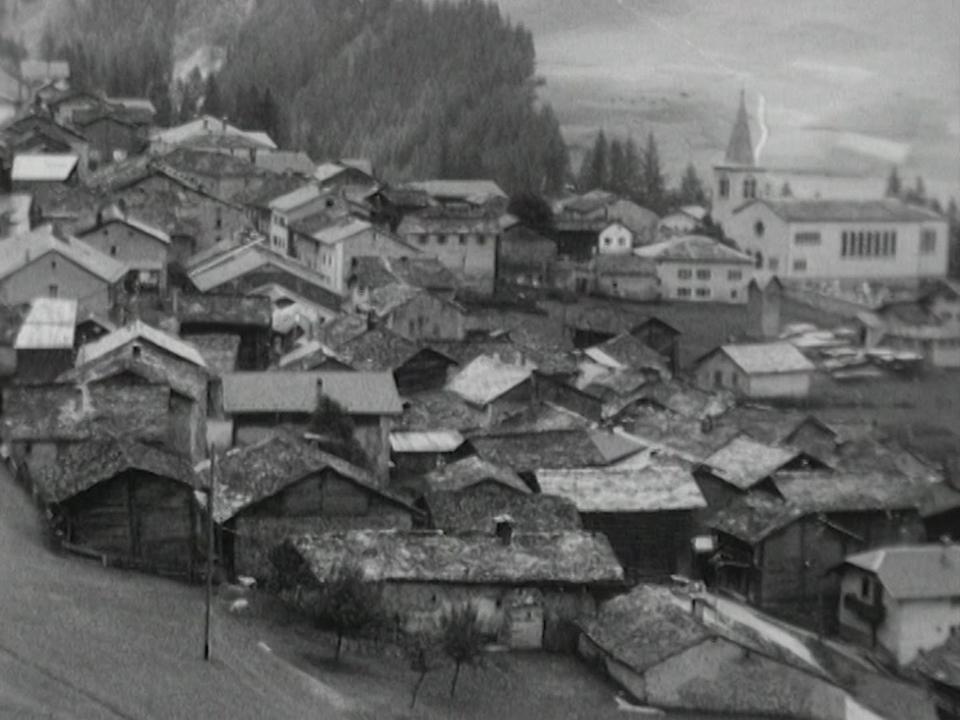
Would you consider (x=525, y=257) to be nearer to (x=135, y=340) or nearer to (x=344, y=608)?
(x=135, y=340)

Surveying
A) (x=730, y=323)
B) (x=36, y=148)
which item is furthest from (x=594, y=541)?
(x=36, y=148)

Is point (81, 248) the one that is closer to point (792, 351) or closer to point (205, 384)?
point (205, 384)

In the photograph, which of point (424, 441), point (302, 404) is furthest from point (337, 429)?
point (424, 441)

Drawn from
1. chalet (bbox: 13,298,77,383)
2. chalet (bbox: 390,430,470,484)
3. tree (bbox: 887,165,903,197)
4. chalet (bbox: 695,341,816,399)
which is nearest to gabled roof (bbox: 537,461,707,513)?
chalet (bbox: 390,430,470,484)

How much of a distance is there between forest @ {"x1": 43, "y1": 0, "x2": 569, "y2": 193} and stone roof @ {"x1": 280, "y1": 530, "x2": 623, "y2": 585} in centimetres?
1839

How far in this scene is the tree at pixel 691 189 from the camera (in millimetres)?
25547

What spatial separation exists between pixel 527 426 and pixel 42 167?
34.2 ft

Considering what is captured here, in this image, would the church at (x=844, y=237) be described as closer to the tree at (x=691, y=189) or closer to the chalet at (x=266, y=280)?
the chalet at (x=266, y=280)

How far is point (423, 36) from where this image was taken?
32.8 m

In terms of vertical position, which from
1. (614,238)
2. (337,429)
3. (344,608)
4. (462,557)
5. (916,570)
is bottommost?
(916,570)

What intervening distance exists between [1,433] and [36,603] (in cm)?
357

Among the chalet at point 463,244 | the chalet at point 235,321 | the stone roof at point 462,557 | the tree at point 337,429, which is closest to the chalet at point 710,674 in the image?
the stone roof at point 462,557

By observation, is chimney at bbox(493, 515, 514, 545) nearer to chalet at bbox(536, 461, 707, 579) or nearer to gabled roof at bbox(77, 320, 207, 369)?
chalet at bbox(536, 461, 707, 579)

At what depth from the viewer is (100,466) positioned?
33.3 feet
